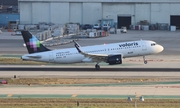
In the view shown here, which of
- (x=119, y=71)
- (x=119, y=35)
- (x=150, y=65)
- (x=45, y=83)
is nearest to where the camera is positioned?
(x=45, y=83)

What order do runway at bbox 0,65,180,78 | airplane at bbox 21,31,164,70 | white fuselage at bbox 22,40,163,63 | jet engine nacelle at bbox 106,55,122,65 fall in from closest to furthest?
runway at bbox 0,65,180,78, jet engine nacelle at bbox 106,55,122,65, airplane at bbox 21,31,164,70, white fuselage at bbox 22,40,163,63

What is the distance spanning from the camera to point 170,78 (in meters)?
54.4

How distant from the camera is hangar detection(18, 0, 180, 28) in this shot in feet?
A: 431

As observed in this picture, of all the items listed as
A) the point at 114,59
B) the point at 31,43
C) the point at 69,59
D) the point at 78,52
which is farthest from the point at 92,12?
the point at 114,59

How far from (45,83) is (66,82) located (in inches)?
84.6

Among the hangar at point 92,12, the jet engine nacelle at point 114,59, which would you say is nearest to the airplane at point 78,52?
the jet engine nacelle at point 114,59

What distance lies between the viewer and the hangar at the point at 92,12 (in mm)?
131500

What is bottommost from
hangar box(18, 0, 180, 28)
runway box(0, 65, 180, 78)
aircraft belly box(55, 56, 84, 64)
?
runway box(0, 65, 180, 78)

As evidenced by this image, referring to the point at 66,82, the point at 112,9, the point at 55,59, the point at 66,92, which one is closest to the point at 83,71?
the point at 55,59

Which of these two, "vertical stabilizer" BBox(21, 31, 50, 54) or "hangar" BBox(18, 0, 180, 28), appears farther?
"hangar" BBox(18, 0, 180, 28)

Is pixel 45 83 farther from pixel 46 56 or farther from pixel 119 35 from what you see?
pixel 119 35

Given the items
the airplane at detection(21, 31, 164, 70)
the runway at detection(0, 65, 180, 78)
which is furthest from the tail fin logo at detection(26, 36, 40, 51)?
the runway at detection(0, 65, 180, 78)

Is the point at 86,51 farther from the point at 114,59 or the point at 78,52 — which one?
the point at 114,59

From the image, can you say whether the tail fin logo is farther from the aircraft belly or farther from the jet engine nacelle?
the jet engine nacelle
